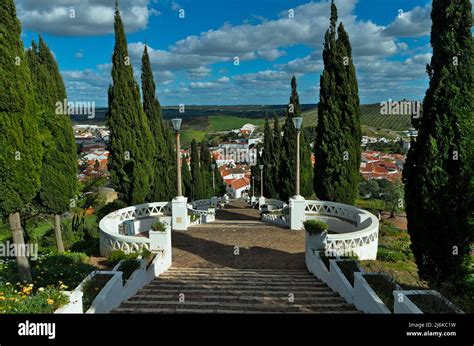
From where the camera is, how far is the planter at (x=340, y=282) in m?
6.98

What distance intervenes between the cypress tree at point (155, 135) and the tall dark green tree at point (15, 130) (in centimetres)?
1359

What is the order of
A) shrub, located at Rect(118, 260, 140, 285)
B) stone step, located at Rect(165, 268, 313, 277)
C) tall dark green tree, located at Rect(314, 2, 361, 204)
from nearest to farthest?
shrub, located at Rect(118, 260, 140, 285) < stone step, located at Rect(165, 268, 313, 277) < tall dark green tree, located at Rect(314, 2, 361, 204)

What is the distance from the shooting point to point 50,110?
12.7 metres

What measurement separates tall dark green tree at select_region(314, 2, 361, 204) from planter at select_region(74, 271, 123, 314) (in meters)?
13.0

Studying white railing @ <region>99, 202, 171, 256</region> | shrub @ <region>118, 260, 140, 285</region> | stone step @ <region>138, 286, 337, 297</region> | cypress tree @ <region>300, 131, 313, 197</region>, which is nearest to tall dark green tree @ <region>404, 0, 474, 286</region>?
stone step @ <region>138, 286, 337, 297</region>

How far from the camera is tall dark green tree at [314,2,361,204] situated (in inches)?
695

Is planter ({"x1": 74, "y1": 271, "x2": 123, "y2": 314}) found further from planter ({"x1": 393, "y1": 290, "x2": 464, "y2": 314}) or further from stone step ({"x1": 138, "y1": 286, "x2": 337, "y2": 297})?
planter ({"x1": 393, "y1": 290, "x2": 464, "y2": 314})

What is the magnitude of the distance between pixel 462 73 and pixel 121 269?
865cm

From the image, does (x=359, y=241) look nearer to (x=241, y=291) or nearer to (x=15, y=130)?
(x=241, y=291)

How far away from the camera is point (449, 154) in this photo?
8.26m

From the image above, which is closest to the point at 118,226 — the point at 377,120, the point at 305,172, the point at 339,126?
the point at 339,126

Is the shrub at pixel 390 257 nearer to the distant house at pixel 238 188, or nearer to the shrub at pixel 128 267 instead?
the shrub at pixel 128 267

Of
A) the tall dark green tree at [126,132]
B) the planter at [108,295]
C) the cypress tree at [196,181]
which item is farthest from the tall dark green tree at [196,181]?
the planter at [108,295]

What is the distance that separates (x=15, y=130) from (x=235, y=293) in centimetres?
559
